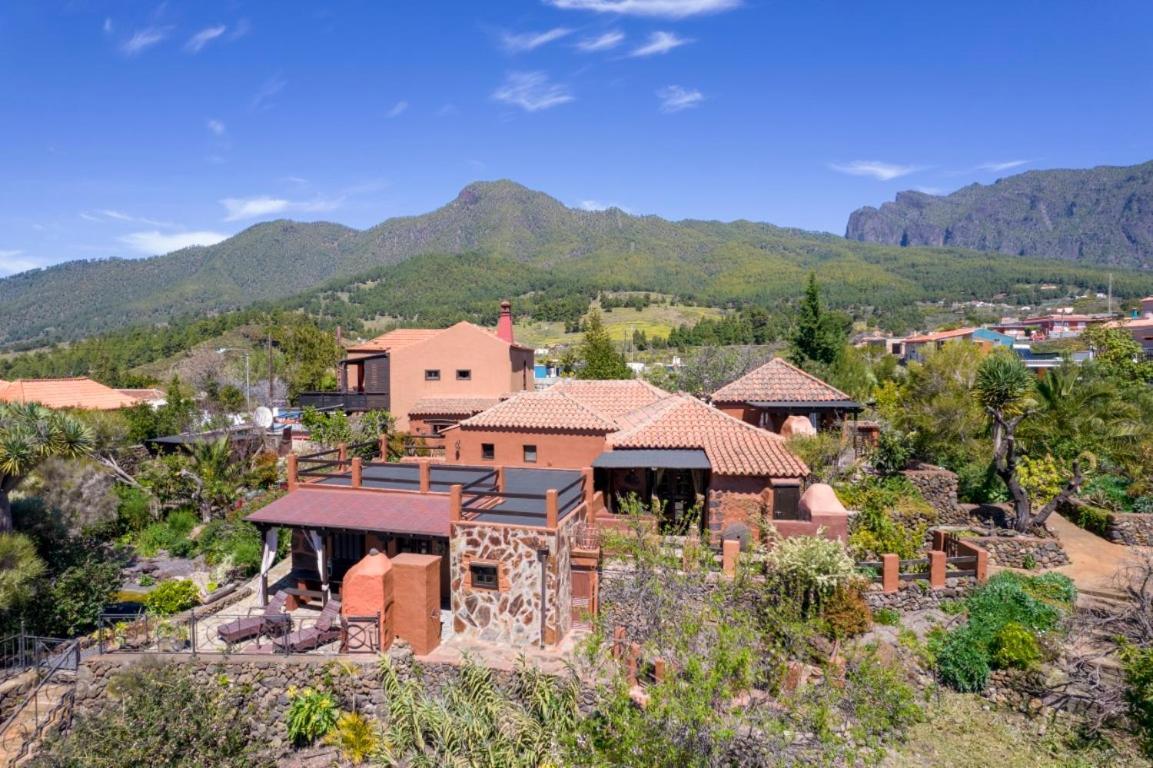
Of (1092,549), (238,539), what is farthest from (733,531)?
(238,539)

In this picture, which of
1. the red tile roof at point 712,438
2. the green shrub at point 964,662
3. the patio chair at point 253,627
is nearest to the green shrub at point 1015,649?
the green shrub at point 964,662

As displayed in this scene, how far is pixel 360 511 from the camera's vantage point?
16391 millimetres

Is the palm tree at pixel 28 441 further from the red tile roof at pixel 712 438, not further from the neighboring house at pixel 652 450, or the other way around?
the red tile roof at pixel 712 438

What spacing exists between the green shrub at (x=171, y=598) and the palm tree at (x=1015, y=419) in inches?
984

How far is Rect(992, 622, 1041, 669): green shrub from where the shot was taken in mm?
14430

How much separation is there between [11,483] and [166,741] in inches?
403

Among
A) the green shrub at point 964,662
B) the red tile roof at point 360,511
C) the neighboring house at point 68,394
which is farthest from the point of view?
the neighboring house at point 68,394

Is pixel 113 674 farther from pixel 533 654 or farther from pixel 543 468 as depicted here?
pixel 543 468

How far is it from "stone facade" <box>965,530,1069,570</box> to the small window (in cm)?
1452

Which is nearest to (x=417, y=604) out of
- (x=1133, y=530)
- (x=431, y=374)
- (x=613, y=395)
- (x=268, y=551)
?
(x=268, y=551)

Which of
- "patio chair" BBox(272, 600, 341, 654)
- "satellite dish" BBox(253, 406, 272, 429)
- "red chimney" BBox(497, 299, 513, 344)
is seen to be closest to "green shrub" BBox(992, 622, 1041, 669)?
"patio chair" BBox(272, 600, 341, 654)

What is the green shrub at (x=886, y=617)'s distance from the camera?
16.4 meters

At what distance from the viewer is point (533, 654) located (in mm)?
14086

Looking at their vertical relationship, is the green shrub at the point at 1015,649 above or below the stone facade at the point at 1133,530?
below
